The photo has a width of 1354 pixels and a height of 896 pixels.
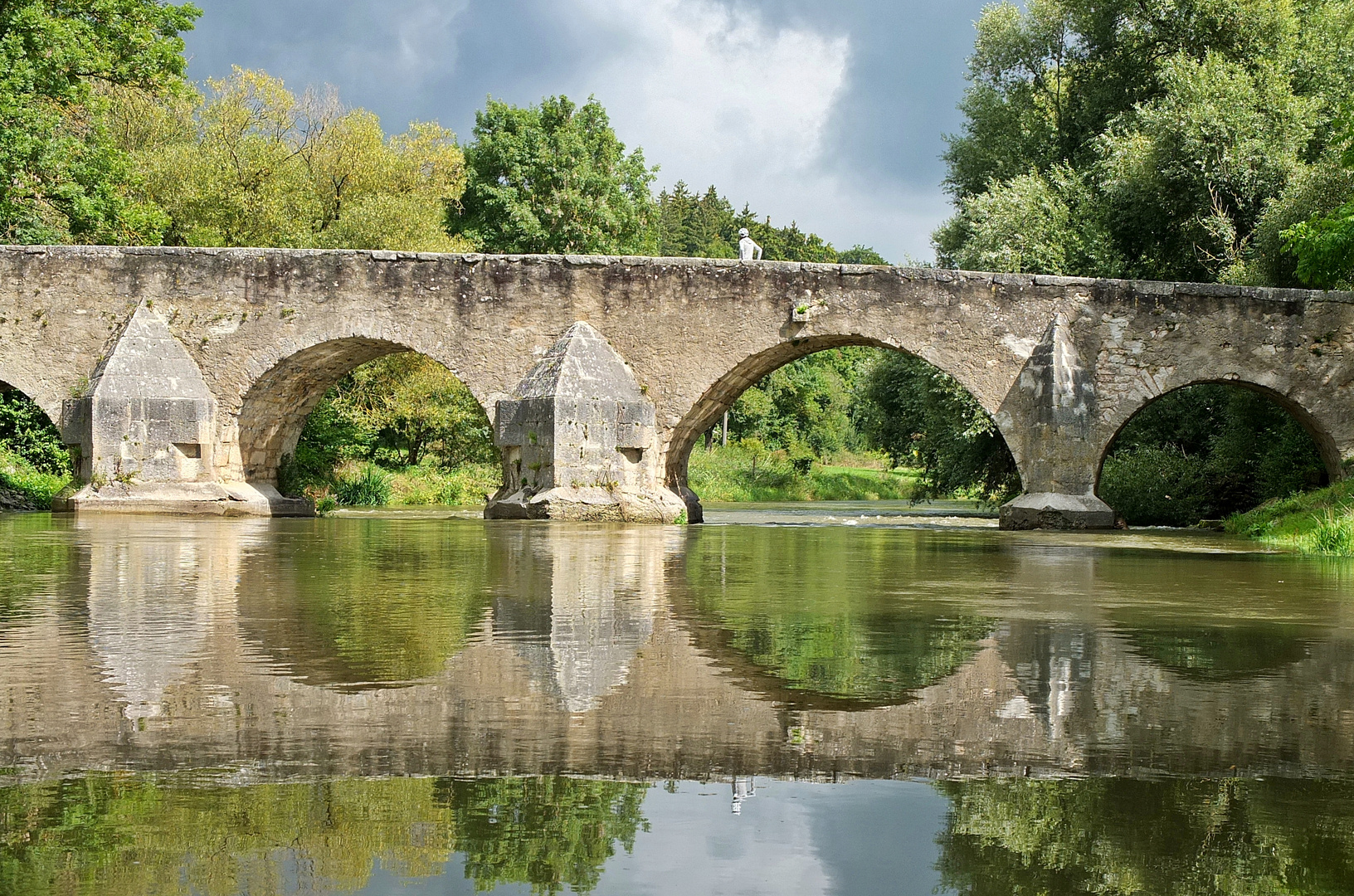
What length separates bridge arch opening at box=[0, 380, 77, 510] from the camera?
20.0 metres

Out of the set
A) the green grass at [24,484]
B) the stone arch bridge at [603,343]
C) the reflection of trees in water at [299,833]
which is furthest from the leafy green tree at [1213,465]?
the reflection of trees in water at [299,833]

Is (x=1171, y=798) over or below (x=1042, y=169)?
below

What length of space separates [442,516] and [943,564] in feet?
37.9

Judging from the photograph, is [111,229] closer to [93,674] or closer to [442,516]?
[442,516]

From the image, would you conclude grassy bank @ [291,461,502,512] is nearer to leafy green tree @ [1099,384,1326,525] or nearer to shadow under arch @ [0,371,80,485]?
shadow under arch @ [0,371,80,485]

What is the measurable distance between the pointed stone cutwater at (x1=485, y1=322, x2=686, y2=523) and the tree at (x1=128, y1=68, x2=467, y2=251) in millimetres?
11026

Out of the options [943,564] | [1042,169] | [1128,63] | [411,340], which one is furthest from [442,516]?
[1128,63]

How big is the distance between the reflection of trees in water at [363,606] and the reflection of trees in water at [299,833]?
1.42m

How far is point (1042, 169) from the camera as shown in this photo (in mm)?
27312

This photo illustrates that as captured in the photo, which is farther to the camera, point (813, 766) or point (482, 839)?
point (813, 766)

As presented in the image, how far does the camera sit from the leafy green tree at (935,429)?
2295cm

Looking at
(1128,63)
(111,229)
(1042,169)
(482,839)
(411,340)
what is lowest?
(482,839)

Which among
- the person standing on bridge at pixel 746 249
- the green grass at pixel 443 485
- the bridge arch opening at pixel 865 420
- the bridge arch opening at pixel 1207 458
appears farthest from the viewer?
the green grass at pixel 443 485

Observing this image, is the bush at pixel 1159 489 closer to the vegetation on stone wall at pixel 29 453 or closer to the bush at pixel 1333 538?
the bush at pixel 1333 538
